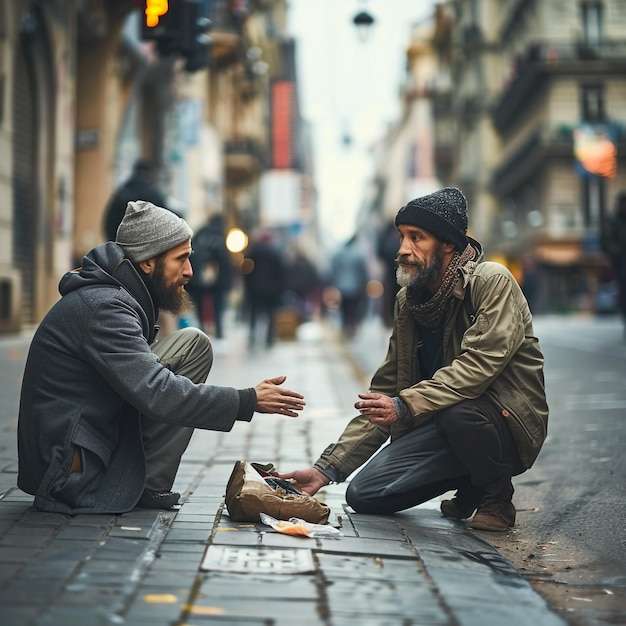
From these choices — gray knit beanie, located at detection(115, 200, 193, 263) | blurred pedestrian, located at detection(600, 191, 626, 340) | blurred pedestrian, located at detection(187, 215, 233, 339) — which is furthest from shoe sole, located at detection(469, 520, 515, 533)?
blurred pedestrian, located at detection(600, 191, 626, 340)

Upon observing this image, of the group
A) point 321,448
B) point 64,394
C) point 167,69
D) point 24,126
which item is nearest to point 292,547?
point 64,394

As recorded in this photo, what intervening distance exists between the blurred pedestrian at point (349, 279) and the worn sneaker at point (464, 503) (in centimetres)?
1671

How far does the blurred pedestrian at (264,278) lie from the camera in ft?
64.2

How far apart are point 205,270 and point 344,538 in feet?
41.2

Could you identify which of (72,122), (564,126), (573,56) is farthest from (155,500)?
(573,56)

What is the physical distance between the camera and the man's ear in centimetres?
462

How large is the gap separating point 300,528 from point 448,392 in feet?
2.95

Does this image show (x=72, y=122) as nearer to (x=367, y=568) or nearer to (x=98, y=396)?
(x=98, y=396)

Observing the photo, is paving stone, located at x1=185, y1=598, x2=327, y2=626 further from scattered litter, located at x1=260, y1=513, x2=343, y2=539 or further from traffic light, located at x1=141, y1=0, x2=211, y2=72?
traffic light, located at x1=141, y1=0, x2=211, y2=72

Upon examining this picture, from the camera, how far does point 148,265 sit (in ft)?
15.2

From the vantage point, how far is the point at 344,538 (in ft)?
14.5

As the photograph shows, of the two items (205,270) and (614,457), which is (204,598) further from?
(205,270)

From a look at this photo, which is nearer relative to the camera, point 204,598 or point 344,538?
point 204,598

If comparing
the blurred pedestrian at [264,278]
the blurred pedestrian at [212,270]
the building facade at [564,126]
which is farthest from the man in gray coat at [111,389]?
the building facade at [564,126]
